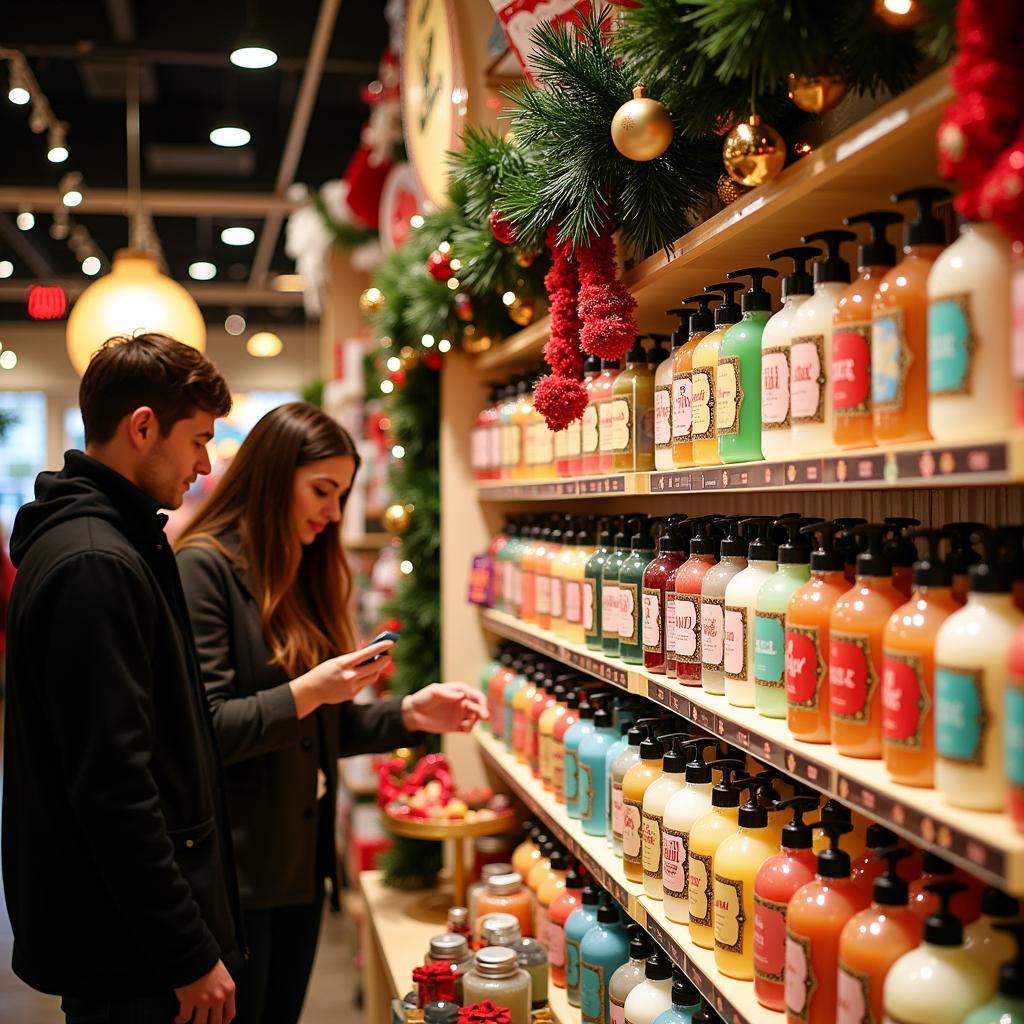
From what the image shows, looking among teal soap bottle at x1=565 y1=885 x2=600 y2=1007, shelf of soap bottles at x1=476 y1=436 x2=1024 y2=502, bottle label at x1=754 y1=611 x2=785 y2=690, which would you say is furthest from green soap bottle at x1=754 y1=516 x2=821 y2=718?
teal soap bottle at x1=565 y1=885 x2=600 y2=1007

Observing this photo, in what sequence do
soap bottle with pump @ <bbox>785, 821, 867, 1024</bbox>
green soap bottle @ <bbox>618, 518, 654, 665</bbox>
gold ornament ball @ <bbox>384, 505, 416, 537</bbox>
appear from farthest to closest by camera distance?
gold ornament ball @ <bbox>384, 505, 416, 537</bbox> < green soap bottle @ <bbox>618, 518, 654, 665</bbox> < soap bottle with pump @ <bbox>785, 821, 867, 1024</bbox>

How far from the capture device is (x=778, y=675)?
5.56 ft

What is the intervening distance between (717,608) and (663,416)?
417 millimetres

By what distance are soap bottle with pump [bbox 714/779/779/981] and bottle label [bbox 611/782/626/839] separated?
505 millimetres

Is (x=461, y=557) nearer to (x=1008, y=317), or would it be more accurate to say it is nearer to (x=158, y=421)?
(x=158, y=421)

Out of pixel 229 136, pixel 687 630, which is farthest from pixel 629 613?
pixel 229 136

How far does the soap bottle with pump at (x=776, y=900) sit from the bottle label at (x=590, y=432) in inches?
41.8

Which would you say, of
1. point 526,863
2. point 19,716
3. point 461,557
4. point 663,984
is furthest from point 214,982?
point 461,557

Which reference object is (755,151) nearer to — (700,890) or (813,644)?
(813,644)

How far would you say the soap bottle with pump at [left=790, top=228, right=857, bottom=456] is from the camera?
4.96 ft

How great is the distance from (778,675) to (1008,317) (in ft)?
2.34

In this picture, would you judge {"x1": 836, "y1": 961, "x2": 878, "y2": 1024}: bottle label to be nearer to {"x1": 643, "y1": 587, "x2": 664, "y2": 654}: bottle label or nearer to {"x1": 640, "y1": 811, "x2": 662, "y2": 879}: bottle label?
{"x1": 640, "y1": 811, "x2": 662, "y2": 879}: bottle label

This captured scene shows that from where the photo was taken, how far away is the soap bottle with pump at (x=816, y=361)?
1.51 m

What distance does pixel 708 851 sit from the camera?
73.2 inches
